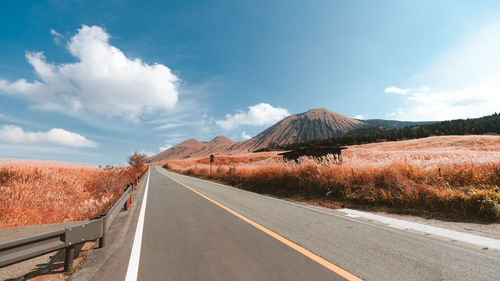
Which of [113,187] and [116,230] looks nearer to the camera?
[116,230]

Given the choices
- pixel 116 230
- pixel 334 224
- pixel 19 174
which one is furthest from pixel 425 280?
pixel 19 174

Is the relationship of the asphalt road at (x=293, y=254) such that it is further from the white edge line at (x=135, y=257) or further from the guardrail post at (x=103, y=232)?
the guardrail post at (x=103, y=232)

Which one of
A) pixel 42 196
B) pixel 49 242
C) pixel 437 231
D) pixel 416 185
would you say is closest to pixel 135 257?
pixel 49 242

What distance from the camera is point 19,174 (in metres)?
8.37

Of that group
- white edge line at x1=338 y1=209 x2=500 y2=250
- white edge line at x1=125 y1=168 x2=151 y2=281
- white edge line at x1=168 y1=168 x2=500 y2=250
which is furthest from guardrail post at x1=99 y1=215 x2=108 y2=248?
white edge line at x1=338 y1=209 x2=500 y2=250

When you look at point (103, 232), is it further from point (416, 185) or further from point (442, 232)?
point (416, 185)

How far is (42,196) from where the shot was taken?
23.7ft

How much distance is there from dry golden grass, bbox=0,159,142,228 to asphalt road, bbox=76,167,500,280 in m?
3.08

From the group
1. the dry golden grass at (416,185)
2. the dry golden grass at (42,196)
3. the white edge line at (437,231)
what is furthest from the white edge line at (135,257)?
the dry golden grass at (416,185)

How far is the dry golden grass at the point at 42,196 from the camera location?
5727 mm

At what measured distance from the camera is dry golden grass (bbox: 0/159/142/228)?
5.73m

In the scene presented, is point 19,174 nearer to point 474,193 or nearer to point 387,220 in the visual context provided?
point 387,220

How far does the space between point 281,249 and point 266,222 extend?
1783 mm

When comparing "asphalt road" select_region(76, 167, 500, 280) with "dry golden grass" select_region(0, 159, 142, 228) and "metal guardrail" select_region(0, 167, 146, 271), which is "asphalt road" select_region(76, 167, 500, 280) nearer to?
"metal guardrail" select_region(0, 167, 146, 271)
